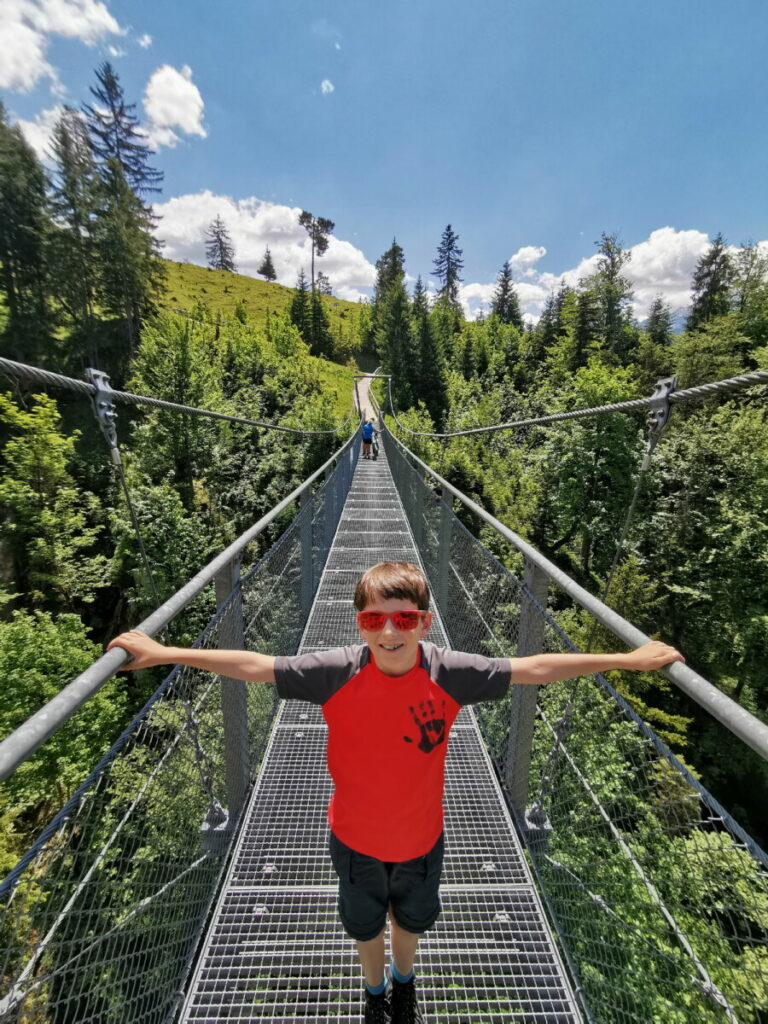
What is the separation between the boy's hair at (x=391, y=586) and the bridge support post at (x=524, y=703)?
0.71 m

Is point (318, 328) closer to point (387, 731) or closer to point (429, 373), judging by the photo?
point (429, 373)

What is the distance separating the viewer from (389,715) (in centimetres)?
115

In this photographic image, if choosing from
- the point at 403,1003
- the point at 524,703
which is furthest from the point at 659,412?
the point at 403,1003

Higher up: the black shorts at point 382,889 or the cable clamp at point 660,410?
the cable clamp at point 660,410

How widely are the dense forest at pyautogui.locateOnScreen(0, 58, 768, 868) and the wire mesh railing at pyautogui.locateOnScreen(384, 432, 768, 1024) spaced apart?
367 inches

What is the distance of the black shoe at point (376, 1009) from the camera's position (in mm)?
1372

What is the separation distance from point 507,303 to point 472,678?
5530cm

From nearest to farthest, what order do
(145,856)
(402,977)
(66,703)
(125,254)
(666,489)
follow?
(66,703)
(402,977)
(145,856)
(666,489)
(125,254)

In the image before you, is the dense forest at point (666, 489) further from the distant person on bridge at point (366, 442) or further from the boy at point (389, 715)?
the boy at point (389, 715)

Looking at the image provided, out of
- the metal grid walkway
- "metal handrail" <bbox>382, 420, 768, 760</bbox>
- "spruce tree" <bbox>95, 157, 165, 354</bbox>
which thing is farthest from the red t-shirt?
"spruce tree" <bbox>95, 157, 165, 354</bbox>

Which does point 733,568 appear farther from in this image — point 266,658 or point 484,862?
point 266,658

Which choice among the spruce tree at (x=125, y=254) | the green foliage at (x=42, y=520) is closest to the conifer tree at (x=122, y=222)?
the spruce tree at (x=125, y=254)

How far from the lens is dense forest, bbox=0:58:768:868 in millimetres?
14477

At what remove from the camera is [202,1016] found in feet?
4.74
